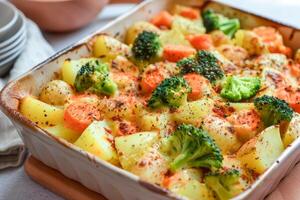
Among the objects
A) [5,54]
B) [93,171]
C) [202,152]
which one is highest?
[202,152]

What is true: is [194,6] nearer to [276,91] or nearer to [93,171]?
[276,91]

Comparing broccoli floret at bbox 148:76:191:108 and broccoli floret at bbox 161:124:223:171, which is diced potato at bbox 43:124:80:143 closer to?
broccoli floret at bbox 148:76:191:108

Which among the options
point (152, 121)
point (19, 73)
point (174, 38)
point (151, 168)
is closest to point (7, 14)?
point (19, 73)

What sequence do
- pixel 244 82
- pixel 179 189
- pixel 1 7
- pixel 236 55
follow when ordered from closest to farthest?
1. pixel 179 189
2. pixel 244 82
3. pixel 236 55
4. pixel 1 7

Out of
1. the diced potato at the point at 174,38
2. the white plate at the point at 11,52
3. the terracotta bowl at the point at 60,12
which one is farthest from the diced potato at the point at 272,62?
the white plate at the point at 11,52

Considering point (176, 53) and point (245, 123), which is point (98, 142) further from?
point (176, 53)

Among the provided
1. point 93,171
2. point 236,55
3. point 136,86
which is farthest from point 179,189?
point 236,55
